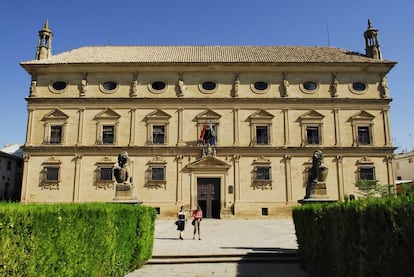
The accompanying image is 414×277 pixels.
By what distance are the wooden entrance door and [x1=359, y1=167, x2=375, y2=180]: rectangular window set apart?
482 inches

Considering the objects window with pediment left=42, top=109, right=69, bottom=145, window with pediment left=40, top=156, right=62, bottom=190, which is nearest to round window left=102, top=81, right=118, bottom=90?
window with pediment left=42, top=109, right=69, bottom=145

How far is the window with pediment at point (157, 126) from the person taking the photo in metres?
29.7

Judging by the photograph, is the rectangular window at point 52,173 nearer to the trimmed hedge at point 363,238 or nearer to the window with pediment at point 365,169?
the trimmed hedge at point 363,238

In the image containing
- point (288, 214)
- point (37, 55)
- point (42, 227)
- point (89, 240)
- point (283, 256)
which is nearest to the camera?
point (42, 227)

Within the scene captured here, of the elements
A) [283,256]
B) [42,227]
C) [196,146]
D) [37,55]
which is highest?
[37,55]

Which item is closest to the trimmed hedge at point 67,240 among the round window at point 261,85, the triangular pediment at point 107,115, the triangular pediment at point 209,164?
the triangular pediment at point 209,164

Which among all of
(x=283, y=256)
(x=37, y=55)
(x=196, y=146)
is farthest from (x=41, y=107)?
(x=283, y=256)

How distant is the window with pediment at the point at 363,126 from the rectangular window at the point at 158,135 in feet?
54.1

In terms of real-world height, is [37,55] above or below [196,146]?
above

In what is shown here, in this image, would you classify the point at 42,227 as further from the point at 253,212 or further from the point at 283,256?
the point at 253,212

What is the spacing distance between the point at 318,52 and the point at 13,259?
3366 centimetres

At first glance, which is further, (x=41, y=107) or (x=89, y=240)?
(x=41, y=107)

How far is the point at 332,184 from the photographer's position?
28875 mm

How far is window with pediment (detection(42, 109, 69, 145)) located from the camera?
97.9ft
